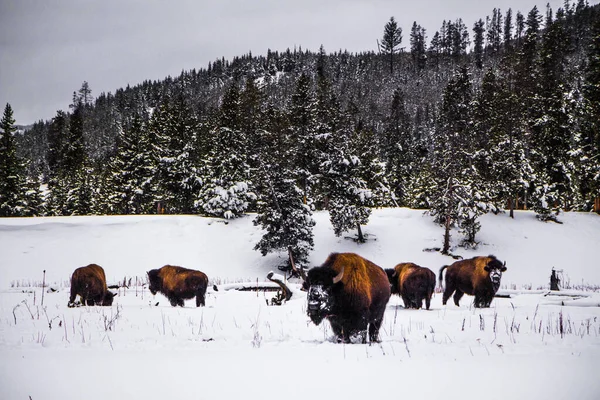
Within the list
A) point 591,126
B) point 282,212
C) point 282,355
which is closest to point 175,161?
point 282,212

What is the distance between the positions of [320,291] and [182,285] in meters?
6.84

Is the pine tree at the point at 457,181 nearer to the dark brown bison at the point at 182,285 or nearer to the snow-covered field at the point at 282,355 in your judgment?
the snow-covered field at the point at 282,355

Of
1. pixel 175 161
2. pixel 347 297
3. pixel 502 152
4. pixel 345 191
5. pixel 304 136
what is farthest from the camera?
pixel 175 161

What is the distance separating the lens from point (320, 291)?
5.20 metres

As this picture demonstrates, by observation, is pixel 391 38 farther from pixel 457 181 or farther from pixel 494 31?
pixel 457 181

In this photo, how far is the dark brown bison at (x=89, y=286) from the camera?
31.0ft

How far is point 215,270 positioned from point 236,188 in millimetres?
8600

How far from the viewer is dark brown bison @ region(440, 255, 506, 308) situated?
32.7 ft

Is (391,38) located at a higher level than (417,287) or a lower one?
higher

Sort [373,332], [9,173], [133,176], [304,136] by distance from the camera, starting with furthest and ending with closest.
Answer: [133,176] → [9,173] → [304,136] → [373,332]

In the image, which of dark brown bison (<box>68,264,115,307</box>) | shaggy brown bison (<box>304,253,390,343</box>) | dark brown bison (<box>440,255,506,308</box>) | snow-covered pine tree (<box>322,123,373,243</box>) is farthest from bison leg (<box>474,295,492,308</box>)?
snow-covered pine tree (<box>322,123,373,243</box>)

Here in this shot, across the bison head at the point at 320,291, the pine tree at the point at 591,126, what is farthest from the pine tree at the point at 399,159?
the bison head at the point at 320,291

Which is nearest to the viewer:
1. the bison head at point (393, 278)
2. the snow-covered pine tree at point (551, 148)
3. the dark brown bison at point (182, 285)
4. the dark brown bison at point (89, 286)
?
the dark brown bison at point (89, 286)


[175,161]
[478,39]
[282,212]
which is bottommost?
[282,212]
